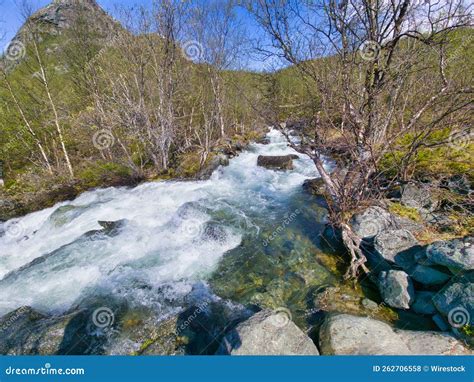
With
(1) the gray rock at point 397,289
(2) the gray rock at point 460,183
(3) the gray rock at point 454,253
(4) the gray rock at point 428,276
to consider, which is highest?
(2) the gray rock at point 460,183

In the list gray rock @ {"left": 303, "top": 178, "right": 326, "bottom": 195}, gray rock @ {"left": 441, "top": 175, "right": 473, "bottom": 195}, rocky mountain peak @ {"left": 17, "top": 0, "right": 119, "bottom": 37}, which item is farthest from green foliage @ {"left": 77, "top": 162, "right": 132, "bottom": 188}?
gray rock @ {"left": 441, "top": 175, "right": 473, "bottom": 195}

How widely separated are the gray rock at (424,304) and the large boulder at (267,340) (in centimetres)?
169

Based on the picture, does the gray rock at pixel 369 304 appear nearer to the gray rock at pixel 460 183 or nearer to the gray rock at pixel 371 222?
the gray rock at pixel 371 222

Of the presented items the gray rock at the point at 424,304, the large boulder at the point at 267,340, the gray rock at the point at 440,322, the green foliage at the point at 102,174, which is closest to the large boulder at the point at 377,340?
the gray rock at the point at 440,322

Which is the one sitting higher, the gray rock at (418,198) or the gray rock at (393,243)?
the gray rock at (418,198)

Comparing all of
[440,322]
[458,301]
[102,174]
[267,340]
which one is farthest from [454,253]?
[102,174]

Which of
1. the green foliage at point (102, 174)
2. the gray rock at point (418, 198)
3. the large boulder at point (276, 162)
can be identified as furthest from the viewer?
the large boulder at point (276, 162)

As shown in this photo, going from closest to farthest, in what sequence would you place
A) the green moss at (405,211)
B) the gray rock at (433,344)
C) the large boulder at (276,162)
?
the gray rock at (433,344) < the green moss at (405,211) < the large boulder at (276,162)

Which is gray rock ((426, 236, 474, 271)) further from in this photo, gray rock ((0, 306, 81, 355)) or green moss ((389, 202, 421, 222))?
gray rock ((0, 306, 81, 355))

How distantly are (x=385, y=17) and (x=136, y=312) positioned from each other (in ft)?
19.9

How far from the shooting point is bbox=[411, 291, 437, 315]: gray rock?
319 cm

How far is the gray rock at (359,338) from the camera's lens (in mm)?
2707

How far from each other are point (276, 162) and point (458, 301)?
825 cm

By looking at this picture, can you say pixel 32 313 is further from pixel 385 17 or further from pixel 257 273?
pixel 385 17
